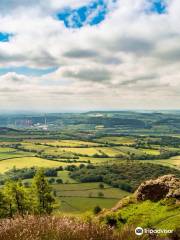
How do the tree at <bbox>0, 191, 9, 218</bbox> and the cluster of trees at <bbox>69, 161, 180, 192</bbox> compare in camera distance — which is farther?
the cluster of trees at <bbox>69, 161, 180, 192</bbox>

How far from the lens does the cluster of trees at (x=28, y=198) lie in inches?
1880

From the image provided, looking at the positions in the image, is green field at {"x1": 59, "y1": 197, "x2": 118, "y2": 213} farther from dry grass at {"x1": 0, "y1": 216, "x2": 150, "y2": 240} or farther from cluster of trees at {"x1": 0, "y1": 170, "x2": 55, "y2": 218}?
dry grass at {"x1": 0, "y1": 216, "x2": 150, "y2": 240}

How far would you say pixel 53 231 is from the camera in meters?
10.3

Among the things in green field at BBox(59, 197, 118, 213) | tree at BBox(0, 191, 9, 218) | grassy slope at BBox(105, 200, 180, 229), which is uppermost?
grassy slope at BBox(105, 200, 180, 229)

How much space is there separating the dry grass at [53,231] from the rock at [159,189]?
1761 centimetres

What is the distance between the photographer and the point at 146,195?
3036 cm

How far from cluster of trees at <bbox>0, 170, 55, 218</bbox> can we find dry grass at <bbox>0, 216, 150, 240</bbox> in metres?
37.0

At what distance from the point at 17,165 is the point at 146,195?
13540cm

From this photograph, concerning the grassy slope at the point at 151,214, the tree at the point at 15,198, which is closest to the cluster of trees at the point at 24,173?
the tree at the point at 15,198

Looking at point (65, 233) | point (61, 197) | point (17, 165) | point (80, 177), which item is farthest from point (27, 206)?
point (17, 165)

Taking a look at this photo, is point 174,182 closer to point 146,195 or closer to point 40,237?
point 146,195

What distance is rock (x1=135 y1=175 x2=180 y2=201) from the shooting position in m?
28.4

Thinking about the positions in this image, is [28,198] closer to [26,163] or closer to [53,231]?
[53,231]

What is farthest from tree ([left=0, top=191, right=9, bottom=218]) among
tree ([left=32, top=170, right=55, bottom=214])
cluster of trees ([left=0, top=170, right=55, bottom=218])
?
tree ([left=32, top=170, right=55, bottom=214])
